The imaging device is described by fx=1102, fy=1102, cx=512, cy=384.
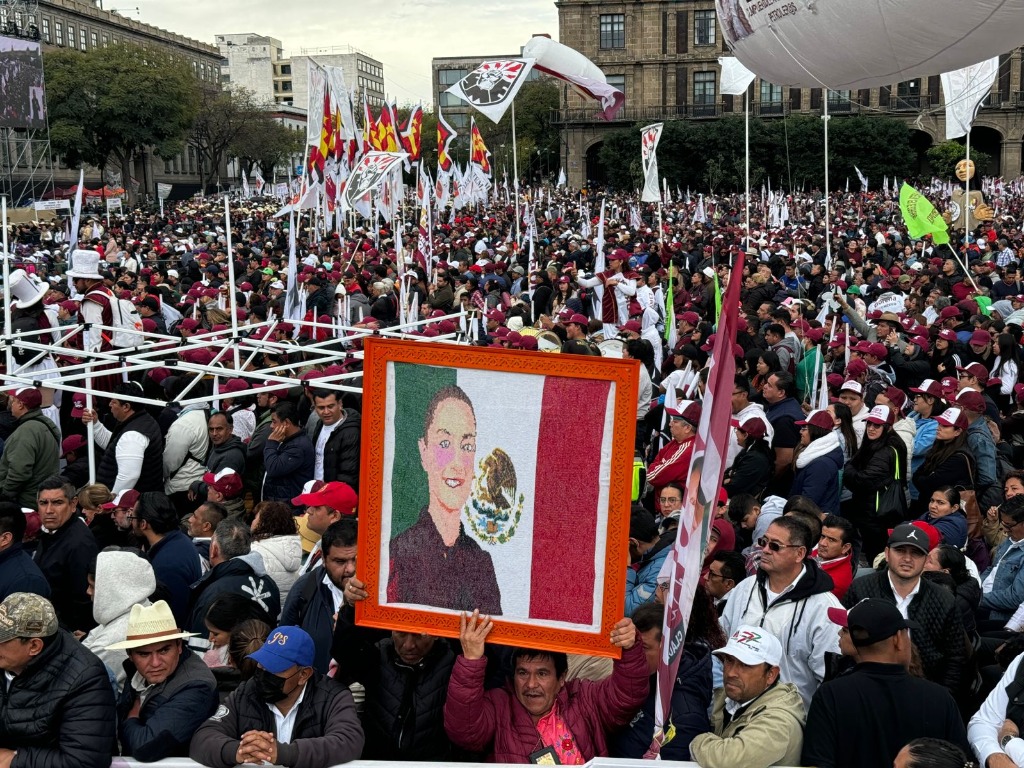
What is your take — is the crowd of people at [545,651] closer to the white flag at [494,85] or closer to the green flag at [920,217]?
the green flag at [920,217]

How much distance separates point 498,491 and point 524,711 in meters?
0.85

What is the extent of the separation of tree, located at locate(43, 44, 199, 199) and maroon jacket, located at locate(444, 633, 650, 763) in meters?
54.3

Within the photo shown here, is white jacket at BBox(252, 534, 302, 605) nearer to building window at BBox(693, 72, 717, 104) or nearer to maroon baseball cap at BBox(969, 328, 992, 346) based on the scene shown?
maroon baseball cap at BBox(969, 328, 992, 346)

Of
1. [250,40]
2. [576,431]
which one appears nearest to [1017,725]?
[576,431]

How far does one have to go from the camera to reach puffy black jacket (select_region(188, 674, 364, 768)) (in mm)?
3354

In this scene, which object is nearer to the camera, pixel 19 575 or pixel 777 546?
pixel 777 546

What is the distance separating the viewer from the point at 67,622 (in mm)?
5410

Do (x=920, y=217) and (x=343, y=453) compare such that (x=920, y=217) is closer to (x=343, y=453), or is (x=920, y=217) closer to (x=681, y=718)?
(x=343, y=453)

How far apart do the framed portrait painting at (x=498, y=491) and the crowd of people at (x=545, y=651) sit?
5.2 inches

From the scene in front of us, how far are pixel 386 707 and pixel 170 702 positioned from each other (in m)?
0.72

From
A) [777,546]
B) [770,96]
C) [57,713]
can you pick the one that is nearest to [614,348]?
[777,546]

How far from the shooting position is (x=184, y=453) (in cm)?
752

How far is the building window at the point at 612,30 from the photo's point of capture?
65312 mm

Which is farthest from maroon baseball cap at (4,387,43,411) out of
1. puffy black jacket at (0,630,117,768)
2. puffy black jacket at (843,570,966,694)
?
puffy black jacket at (843,570,966,694)
